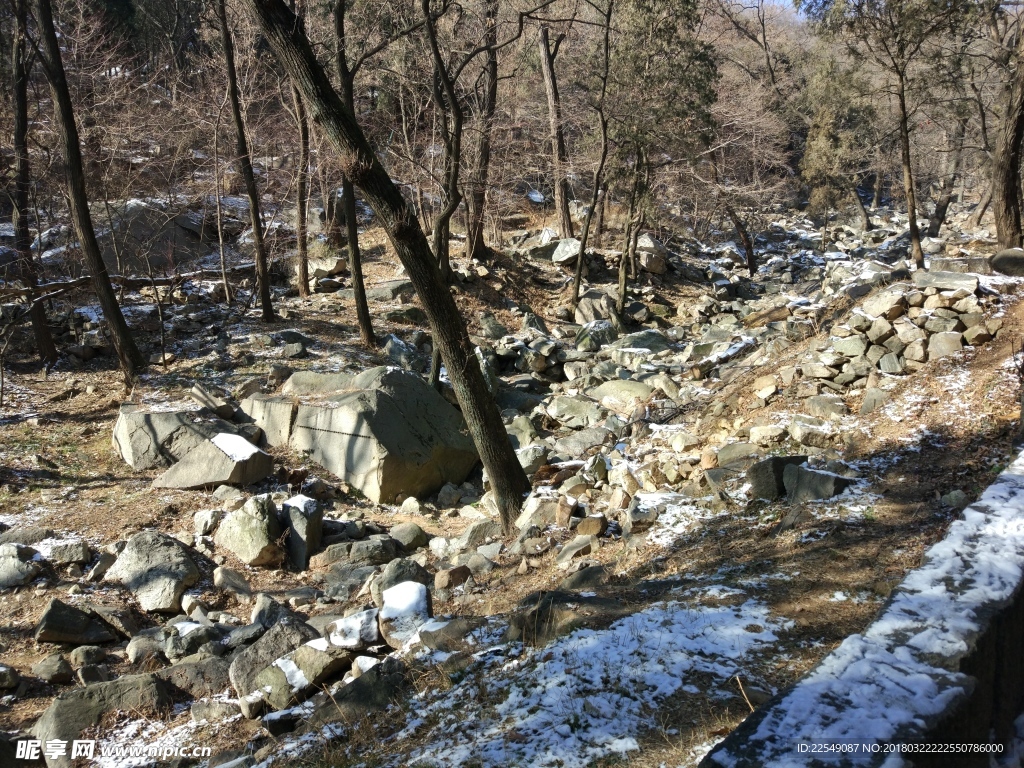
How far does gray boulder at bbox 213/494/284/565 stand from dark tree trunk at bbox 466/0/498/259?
927 centimetres

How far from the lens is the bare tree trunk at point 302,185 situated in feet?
47.3

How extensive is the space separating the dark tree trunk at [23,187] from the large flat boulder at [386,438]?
483 centimetres

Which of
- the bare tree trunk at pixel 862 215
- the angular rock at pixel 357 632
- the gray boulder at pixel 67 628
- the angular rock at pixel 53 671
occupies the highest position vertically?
the bare tree trunk at pixel 862 215

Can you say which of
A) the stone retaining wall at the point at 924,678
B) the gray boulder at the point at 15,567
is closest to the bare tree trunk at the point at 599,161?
the gray boulder at the point at 15,567

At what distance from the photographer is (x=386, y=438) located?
30.8 ft

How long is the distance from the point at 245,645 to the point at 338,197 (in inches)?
735

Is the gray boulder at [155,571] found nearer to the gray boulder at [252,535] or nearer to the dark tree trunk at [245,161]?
the gray boulder at [252,535]

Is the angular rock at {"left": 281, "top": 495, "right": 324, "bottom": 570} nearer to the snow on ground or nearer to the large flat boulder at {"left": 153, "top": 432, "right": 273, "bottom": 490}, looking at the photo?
the large flat boulder at {"left": 153, "top": 432, "right": 273, "bottom": 490}

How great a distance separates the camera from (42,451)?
9.24 metres

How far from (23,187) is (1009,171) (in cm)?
1454

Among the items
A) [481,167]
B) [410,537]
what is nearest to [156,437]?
[410,537]

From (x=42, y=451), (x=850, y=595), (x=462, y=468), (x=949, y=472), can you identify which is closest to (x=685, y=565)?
(x=850, y=595)

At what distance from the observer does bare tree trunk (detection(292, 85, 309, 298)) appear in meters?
14.4

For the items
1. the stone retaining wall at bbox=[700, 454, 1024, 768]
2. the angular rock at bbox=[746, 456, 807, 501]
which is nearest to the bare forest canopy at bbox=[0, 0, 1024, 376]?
the angular rock at bbox=[746, 456, 807, 501]
